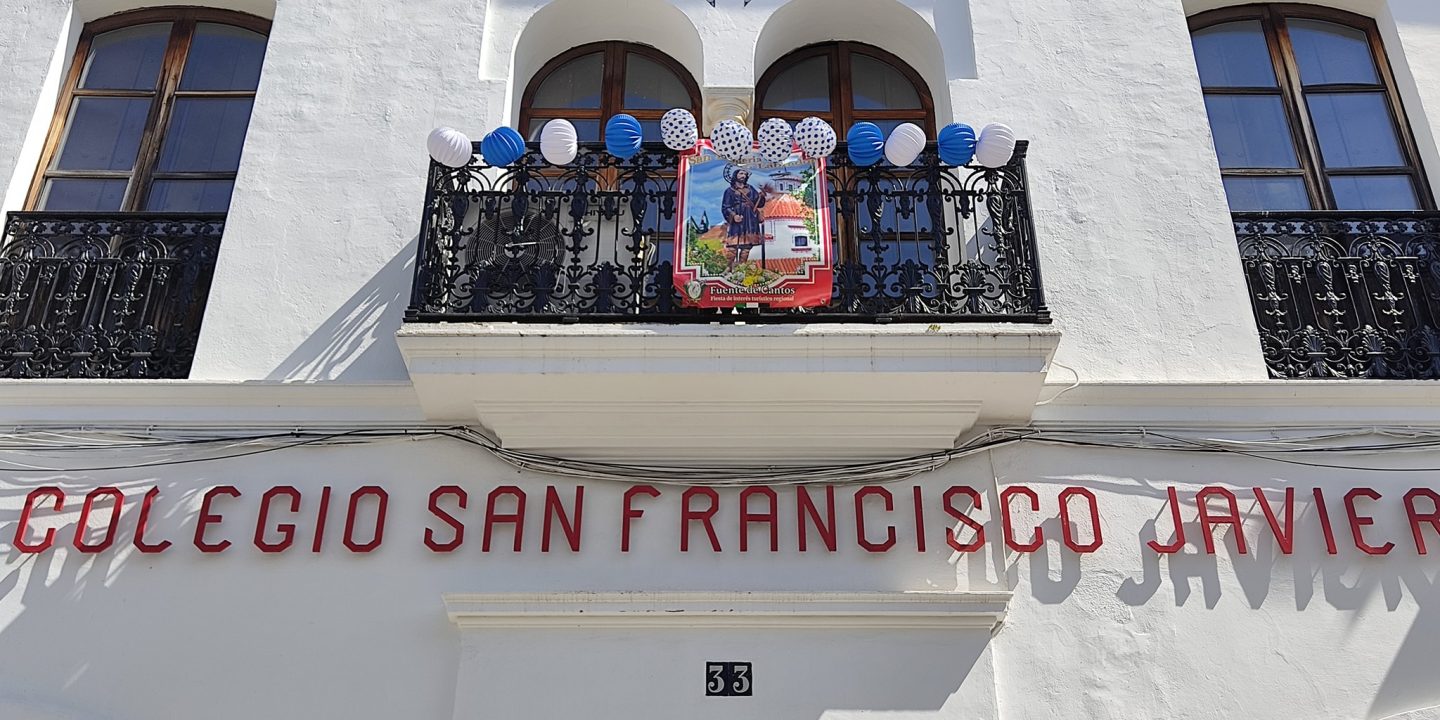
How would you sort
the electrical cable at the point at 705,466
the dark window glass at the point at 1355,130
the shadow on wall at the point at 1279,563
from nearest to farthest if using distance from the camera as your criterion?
1. the shadow on wall at the point at 1279,563
2. the electrical cable at the point at 705,466
3. the dark window glass at the point at 1355,130

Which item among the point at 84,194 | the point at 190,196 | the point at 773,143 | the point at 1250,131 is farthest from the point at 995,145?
the point at 84,194

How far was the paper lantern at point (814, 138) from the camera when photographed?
6098mm

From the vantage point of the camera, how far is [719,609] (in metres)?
5.54

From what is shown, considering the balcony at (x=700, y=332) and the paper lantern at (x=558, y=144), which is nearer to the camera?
the balcony at (x=700, y=332)

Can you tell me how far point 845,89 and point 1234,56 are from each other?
2358mm

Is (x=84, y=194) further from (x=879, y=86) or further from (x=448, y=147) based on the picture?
(x=879, y=86)

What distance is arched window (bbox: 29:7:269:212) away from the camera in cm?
707

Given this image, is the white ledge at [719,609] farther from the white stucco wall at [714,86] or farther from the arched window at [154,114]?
the arched window at [154,114]

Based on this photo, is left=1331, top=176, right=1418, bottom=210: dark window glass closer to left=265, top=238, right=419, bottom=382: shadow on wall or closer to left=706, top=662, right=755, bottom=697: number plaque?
left=706, top=662, right=755, bottom=697: number plaque

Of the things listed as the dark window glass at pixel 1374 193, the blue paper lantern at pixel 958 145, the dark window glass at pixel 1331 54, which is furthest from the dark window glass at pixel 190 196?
the dark window glass at pixel 1331 54

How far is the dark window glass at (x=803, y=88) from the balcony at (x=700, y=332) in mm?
1253

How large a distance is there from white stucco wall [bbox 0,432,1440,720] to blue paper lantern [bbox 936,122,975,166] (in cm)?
144

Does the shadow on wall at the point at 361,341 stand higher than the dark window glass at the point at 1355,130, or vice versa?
the dark window glass at the point at 1355,130

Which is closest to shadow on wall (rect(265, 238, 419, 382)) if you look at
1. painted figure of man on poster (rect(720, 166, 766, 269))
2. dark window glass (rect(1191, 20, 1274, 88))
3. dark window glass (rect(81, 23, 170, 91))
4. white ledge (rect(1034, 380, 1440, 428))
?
painted figure of man on poster (rect(720, 166, 766, 269))
